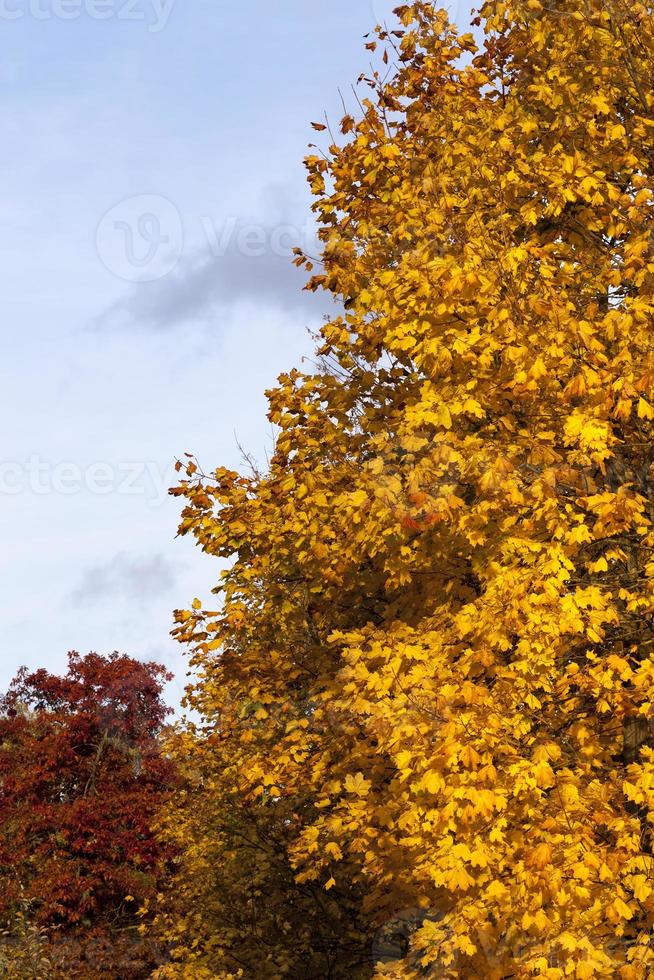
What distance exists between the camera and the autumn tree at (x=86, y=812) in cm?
2447

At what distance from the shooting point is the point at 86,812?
2584 centimetres

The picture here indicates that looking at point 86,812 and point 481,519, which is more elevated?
point 86,812

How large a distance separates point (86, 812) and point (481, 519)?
810 inches

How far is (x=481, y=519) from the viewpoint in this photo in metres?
8.01

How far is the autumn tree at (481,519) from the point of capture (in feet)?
23.9

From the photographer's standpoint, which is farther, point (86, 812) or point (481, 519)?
point (86, 812)

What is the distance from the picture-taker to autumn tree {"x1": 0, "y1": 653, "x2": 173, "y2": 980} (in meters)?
24.5

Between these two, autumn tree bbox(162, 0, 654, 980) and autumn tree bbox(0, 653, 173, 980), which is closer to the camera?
autumn tree bbox(162, 0, 654, 980)

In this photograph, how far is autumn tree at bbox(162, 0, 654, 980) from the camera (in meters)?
7.30

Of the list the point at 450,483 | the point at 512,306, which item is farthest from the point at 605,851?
the point at 512,306

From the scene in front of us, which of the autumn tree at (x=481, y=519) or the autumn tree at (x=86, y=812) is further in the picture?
the autumn tree at (x=86, y=812)

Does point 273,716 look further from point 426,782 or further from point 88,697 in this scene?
point 88,697

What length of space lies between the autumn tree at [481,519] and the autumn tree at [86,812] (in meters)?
13.2

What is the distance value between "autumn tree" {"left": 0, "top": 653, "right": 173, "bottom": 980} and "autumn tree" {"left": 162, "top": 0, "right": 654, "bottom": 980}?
1324cm
